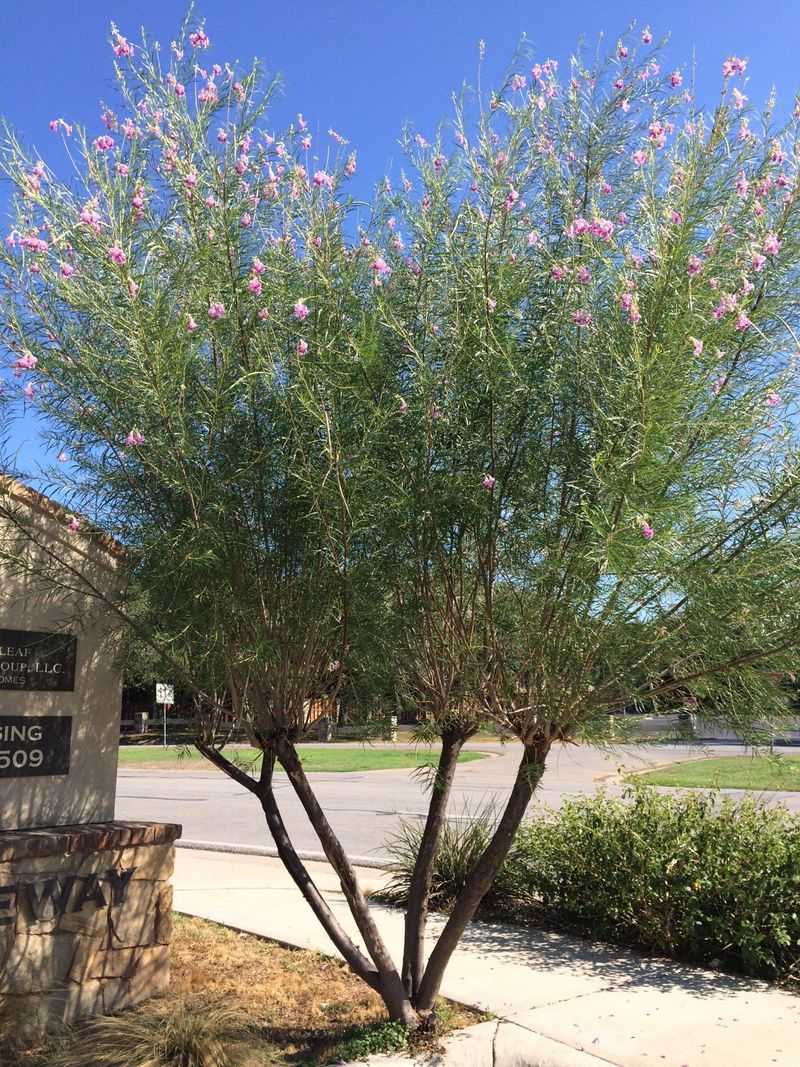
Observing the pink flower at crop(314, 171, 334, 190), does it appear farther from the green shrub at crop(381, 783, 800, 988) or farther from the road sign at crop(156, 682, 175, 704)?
the green shrub at crop(381, 783, 800, 988)

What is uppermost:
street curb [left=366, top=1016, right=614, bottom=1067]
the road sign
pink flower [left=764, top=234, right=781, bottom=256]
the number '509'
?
pink flower [left=764, top=234, right=781, bottom=256]

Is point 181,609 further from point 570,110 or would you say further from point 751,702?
point 570,110

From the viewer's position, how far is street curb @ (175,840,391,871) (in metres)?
11.2

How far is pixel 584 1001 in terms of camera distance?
233 inches

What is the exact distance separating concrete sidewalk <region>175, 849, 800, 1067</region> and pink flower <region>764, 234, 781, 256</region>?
385 cm

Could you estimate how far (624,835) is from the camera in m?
7.40

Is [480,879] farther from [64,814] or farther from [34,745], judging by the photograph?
[34,745]

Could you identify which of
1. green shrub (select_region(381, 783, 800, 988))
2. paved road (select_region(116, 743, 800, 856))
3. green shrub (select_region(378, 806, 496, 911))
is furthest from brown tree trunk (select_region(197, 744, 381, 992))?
paved road (select_region(116, 743, 800, 856))

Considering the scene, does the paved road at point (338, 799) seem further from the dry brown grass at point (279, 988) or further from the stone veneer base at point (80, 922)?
the stone veneer base at point (80, 922)

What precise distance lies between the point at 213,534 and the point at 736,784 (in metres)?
16.9

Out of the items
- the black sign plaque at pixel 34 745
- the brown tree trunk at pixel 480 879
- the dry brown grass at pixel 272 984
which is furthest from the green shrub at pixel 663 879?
the black sign plaque at pixel 34 745

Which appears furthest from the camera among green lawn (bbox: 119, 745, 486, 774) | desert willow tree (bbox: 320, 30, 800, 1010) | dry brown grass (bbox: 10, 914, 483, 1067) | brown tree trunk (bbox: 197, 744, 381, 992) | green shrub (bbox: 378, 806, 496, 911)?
green lawn (bbox: 119, 745, 486, 774)

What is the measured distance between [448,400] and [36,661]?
306 cm

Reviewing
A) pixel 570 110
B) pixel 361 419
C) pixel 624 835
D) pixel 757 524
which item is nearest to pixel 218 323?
pixel 361 419
